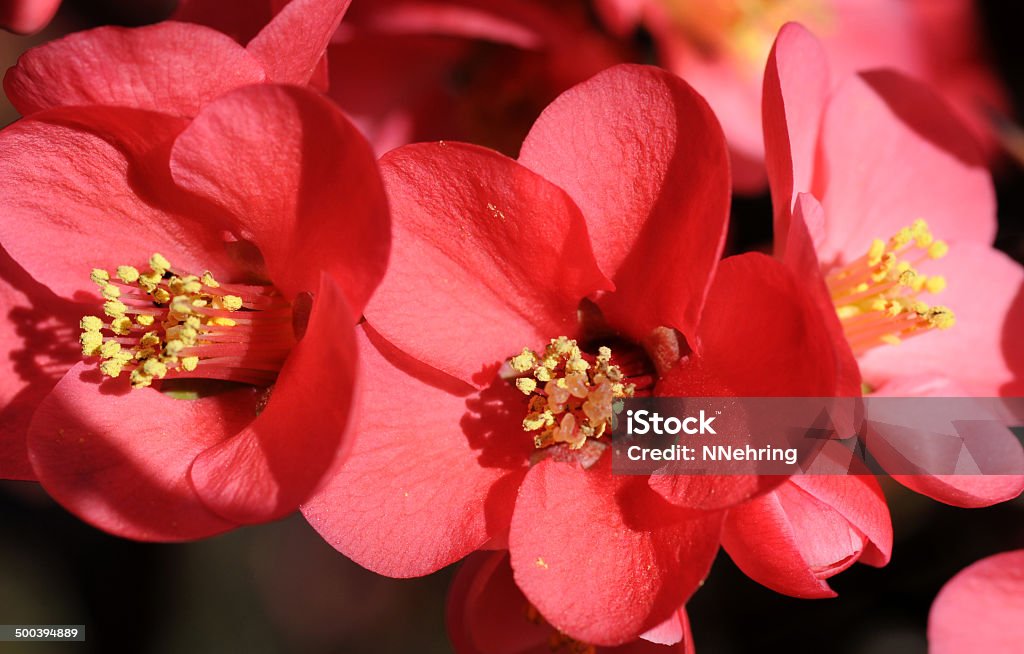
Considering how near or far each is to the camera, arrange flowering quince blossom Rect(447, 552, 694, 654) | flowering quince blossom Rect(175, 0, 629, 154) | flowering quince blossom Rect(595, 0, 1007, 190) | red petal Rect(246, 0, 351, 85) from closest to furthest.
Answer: red petal Rect(246, 0, 351, 85) → flowering quince blossom Rect(447, 552, 694, 654) → flowering quince blossom Rect(175, 0, 629, 154) → flowering quince blossom Rect(595, 0, 1007, 190)

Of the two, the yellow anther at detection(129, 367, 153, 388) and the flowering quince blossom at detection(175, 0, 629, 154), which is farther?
the flowering quince blossom at detection(175, 0, 629, 154)

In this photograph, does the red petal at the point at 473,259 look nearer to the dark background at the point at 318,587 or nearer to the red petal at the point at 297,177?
the red petal at the point at 297,177

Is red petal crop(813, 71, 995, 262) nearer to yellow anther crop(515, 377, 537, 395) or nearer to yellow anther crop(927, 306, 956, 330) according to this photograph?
yellow anther crop(927, 306, 956, 330)

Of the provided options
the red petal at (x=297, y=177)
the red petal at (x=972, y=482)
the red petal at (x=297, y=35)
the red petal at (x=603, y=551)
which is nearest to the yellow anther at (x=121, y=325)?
the red petal at (x=297, y=177)

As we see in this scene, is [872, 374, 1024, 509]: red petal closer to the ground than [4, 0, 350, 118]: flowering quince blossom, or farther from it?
closer to the ground

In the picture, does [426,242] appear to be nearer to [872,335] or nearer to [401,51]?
[872,335]

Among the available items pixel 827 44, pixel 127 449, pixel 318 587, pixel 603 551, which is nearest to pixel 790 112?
pixel 603 551

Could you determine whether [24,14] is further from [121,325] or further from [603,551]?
[603,551]

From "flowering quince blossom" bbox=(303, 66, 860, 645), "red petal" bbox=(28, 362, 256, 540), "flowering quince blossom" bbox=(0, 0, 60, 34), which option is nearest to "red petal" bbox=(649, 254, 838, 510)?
"flowering quince blossom" bbox=(303, 66, 860, 645)

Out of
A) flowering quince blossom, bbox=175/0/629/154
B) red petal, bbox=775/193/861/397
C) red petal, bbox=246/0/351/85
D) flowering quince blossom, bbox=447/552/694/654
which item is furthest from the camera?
flowering quince blossom, bbox=175/0/629/154
